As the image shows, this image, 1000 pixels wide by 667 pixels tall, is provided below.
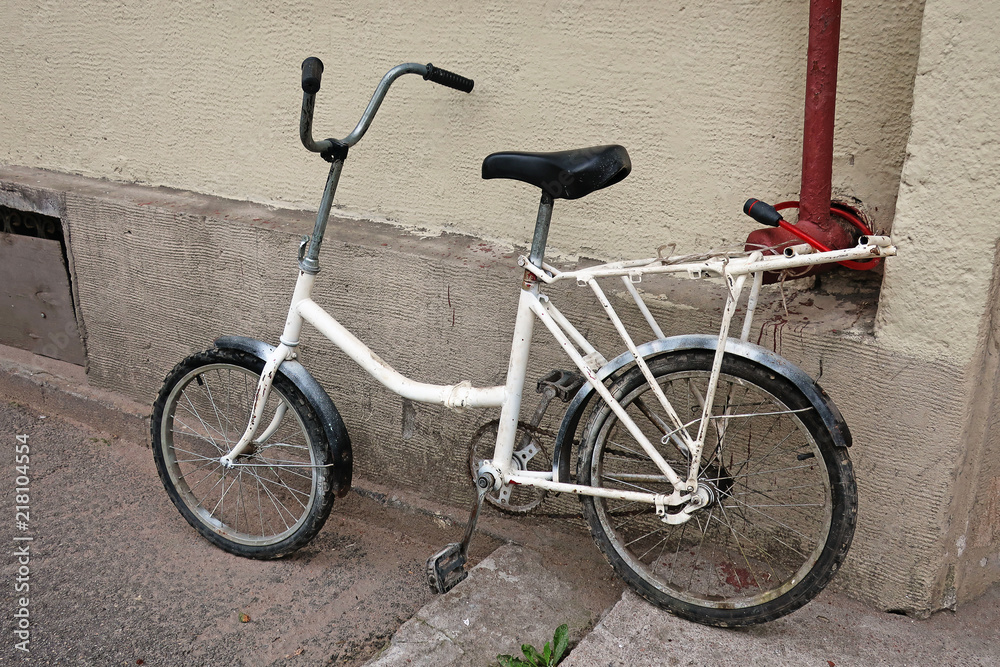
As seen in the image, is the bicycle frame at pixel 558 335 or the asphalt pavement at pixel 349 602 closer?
the bicycle frame at pixel 558 335

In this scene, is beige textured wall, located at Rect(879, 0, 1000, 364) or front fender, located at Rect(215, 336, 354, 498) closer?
beige textured wall, located at Rect(879, 0, 1000, 364)

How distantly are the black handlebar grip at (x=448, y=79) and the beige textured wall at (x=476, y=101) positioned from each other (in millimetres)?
125

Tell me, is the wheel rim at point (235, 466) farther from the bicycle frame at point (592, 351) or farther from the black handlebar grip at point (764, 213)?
the black handlebar grip at point (764, 213)

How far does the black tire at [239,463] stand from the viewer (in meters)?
2.79

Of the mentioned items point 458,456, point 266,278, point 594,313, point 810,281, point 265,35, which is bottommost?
point 458,456

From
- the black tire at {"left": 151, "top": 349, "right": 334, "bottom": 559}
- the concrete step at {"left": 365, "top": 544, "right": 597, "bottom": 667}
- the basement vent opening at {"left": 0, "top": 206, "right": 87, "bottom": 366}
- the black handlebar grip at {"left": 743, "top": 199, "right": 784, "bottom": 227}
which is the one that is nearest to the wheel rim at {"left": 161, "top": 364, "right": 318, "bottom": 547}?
the black tire at {"left": 151, "top": 349, "right": 334, "bottom": 559}

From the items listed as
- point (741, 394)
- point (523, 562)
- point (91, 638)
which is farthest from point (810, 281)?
point (91, 638)

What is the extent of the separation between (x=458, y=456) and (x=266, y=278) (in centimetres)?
107

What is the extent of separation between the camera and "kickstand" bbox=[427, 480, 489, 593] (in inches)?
98.0

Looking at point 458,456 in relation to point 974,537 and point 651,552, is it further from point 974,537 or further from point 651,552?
point 974,537

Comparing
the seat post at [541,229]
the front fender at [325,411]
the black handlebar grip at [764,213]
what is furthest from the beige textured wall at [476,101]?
the front fender at [325,411]

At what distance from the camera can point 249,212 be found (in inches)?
131

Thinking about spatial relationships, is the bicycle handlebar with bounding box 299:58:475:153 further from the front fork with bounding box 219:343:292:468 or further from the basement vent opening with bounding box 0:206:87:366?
the basement vent opening with bounding box 0:206:87:366

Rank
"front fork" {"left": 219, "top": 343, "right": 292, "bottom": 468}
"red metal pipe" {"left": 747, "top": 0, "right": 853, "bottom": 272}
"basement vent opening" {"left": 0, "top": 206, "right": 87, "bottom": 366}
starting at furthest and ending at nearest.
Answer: "basement vent opening" {"left": 0, "top": 206, "right": 87, "bottom": 366} < "front fork" {"left": 219, "top": 343, "right": 292, "bottom": 468} < "red metal pipe" {"left": 747, "top": 0, "right": 853, "bottom": 272}
